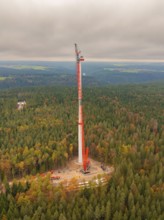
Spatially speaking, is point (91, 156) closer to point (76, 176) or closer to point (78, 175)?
point (78, 175)

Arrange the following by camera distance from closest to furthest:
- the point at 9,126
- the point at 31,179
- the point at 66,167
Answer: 1. the point at 31,179
2. the point at 66,167
3. the point at 9,126

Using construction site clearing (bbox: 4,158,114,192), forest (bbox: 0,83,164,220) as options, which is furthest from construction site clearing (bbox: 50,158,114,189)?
forest (bbox: 0,83,164,220)

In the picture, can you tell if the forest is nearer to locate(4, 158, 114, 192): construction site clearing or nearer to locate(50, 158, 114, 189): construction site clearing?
locate(4, 158, 114, 192): construction site clearing

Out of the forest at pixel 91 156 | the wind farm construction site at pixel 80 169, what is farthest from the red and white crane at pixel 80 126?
the forest at pixel 91 156

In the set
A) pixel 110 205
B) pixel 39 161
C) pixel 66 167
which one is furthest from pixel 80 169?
pixel 110 205

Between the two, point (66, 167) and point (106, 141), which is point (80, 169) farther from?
point (106, 141)

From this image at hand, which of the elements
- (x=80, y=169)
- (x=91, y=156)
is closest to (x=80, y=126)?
(x=80, y=169)

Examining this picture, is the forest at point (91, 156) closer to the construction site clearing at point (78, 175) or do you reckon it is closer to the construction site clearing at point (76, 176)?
the construction site clearing at point (76, 176)
